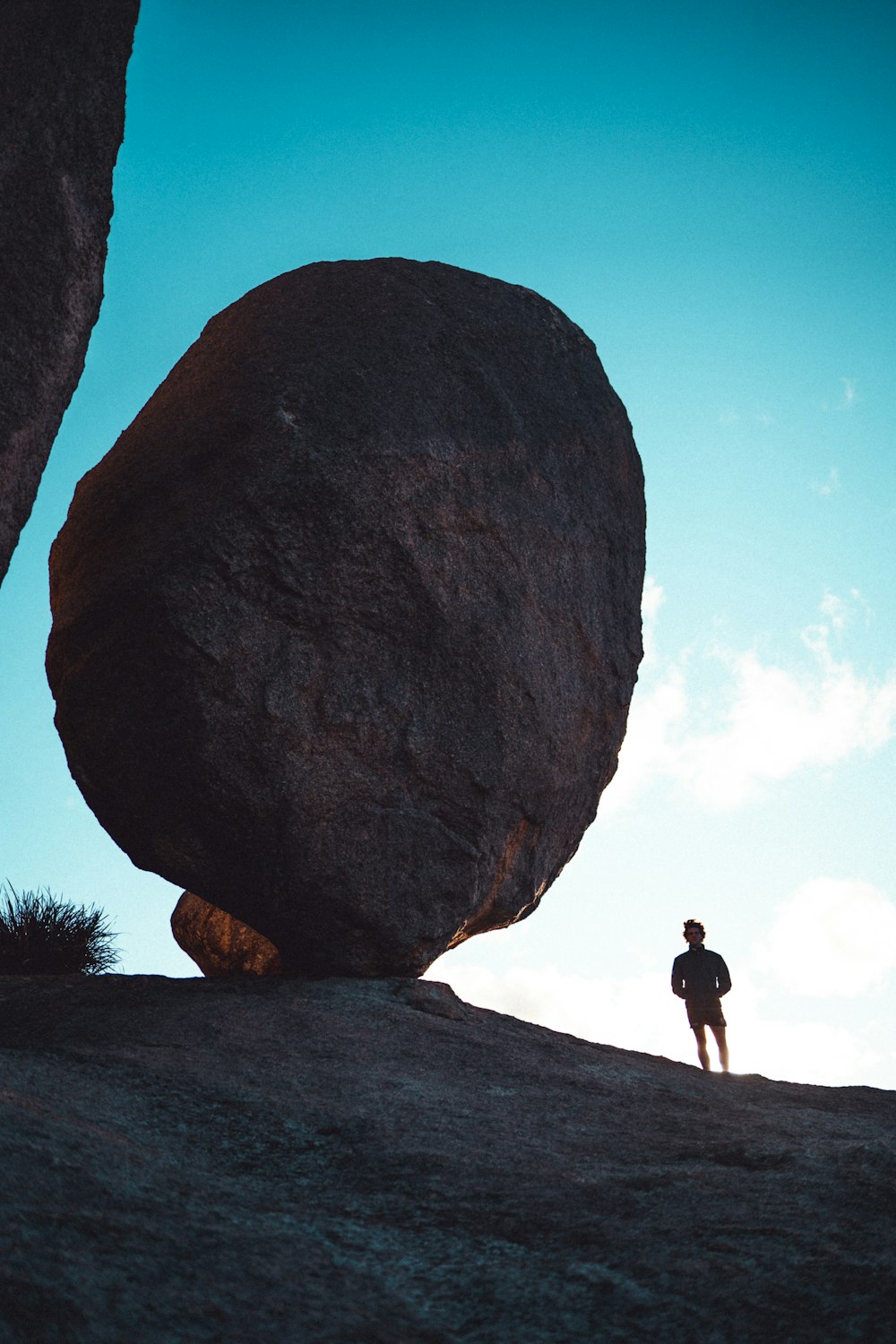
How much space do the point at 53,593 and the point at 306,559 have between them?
1860 mm

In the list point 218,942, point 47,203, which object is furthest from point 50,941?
point 47,203

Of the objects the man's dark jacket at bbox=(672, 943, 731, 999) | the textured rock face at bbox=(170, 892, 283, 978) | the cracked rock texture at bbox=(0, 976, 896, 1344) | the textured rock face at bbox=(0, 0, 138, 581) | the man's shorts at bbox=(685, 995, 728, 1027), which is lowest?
the cracked rock texture at bbox=(0, 976, 896, 1344)

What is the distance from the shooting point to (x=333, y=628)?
6387 mm

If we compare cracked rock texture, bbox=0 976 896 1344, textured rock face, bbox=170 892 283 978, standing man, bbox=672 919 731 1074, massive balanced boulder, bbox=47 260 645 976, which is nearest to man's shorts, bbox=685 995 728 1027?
standing man, bbox=672 919 731 1074

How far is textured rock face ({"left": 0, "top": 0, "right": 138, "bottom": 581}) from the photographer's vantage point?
5121mm

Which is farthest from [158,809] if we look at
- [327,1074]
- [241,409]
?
[241,409]

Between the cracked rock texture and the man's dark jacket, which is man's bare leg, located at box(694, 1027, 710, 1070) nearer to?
the man's dark jacket

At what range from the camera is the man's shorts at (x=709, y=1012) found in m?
8.32

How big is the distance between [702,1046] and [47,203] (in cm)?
770

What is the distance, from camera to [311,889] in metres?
6.31

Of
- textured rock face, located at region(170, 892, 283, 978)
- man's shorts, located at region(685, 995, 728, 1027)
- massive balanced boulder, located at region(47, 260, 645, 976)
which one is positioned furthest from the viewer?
man's shorts, located at region(685, 995, 728, 1027)

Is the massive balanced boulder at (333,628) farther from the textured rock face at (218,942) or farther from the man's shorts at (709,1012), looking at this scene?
the man's shorts at (709,1012)

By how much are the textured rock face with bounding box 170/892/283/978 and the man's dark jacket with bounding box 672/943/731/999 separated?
345 centimetres

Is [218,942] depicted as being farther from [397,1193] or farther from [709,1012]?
[397,1193]
